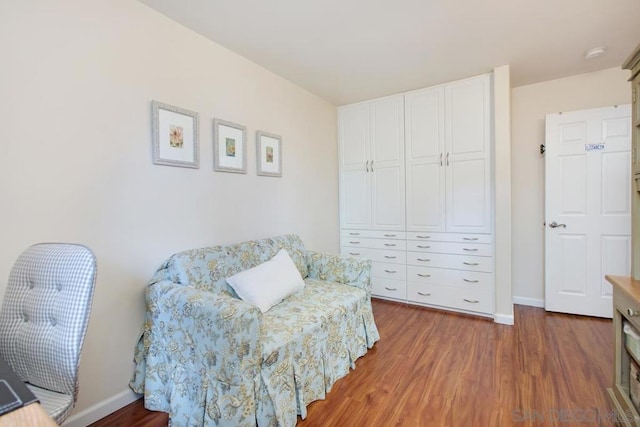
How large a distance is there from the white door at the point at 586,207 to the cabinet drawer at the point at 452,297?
29.1 inches

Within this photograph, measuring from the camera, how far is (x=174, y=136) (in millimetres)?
1912

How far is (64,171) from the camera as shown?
1462 mm

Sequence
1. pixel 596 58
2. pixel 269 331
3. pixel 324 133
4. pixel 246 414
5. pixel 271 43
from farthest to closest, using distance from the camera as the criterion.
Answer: pixel 324 133 < pixel 596 58 < pixel 271 43 < pixel 269 331 < pixel 246 414

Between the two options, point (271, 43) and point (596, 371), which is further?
point (271, 43)

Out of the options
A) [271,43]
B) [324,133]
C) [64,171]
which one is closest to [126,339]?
[64,171]

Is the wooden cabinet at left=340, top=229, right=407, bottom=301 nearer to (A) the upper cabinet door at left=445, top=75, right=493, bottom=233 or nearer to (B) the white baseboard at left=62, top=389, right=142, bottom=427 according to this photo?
(A) the upper cabinet door at left=445, top=75, right=493, bottom=233

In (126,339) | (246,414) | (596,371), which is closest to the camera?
(246,414)

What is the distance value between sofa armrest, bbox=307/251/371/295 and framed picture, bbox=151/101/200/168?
1261 mm

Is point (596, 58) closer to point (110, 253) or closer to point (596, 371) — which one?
point (596, 371)

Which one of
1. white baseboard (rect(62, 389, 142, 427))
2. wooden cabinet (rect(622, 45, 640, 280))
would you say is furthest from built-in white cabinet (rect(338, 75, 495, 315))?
white baseboard (rect(62, 389, 142, 427))

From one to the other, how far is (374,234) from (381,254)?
244 millimetres

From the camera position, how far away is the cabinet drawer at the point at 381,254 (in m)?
3.31

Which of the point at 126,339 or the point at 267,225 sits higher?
the point at 267,225

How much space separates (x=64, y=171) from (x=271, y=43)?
5.23 ft
